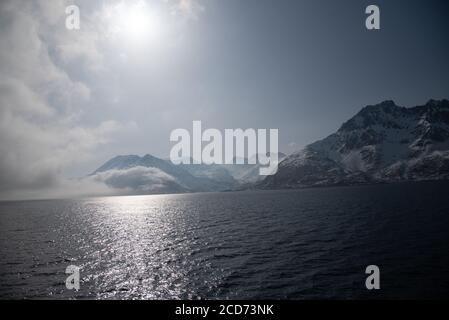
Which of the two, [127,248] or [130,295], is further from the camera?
[127,248]

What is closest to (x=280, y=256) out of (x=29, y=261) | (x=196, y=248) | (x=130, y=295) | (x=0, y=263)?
(x=196, y=248)

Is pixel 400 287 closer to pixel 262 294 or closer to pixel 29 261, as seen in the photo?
pixel 262 294

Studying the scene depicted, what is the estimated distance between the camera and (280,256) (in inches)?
2023

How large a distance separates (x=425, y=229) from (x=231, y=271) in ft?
182

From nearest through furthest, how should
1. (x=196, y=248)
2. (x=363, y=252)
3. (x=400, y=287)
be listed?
(x=400, y=287), (x=363, y=252), (x=196, y=248)

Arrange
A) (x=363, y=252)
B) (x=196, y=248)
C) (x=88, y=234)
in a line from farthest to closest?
(x=88, y=234) → (x=196, y=248) → (x=363, y=252)

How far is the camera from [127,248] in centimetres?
6512

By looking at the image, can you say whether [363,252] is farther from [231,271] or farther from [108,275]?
[108,275]

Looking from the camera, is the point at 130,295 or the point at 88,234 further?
the point at 88,234

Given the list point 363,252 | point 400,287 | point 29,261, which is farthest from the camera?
point 29,261
